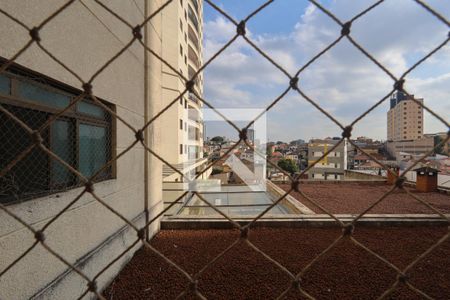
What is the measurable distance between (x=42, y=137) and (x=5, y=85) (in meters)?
0.47

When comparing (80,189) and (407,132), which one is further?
(407,132)

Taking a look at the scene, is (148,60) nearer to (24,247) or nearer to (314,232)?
(24,247)

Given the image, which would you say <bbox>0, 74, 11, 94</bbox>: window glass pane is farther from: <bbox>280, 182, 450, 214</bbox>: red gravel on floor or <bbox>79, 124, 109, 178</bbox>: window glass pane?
Result: <bbox>280, 182, 450, 214</bbox>: red gravel on floor

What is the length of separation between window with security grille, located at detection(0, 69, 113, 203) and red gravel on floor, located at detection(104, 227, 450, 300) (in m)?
1.29

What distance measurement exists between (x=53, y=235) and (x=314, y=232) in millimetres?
3681

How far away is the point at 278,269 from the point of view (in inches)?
111

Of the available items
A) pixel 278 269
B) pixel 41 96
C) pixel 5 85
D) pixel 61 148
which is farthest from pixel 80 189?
pixel 278 269

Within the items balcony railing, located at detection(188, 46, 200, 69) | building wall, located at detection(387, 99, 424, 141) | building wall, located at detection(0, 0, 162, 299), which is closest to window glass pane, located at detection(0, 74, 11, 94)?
building wall, located at detection(0, 0, 162, 299)

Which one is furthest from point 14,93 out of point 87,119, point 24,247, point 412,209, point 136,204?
point 412,209

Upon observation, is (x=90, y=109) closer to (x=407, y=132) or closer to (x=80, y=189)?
(x=80, y=189)

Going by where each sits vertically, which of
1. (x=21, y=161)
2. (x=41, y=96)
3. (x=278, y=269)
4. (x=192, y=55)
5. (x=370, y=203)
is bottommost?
(x=370, y=203)

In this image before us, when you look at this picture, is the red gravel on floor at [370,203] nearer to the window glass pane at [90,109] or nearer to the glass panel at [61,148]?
the window glass pane at [90,109]

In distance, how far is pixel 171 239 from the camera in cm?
367

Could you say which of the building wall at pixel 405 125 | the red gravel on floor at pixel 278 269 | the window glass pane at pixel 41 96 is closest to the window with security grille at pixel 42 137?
the window glass pane at pixel 41 96
